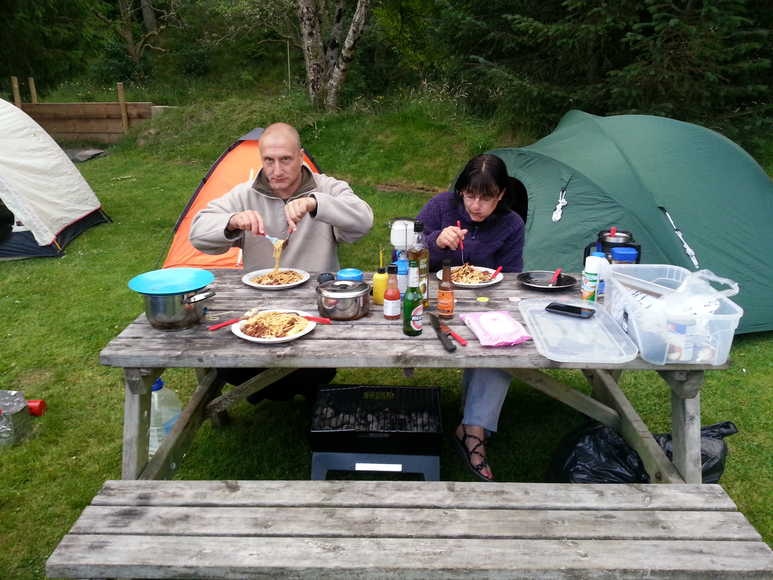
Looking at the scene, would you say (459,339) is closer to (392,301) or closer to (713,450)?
(392,301)

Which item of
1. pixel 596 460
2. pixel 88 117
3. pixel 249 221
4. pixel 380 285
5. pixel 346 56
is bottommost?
pixel 596 460

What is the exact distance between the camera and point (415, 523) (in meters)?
1.64

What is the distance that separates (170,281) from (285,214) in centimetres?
96

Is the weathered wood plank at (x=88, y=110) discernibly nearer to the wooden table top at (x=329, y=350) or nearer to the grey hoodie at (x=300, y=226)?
the grey hoodie at (x=300, y=226)

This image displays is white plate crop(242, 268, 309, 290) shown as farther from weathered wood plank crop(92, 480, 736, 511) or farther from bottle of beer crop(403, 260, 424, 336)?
weathered wood plank crop(92, 480, 736, 511)

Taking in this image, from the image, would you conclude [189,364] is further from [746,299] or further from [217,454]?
[746,299]

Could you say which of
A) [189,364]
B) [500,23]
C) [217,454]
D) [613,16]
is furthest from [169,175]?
[189,364]

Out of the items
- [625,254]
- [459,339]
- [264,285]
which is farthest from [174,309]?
[625,254]

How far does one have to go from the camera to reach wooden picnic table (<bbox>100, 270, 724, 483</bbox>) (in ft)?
6.26

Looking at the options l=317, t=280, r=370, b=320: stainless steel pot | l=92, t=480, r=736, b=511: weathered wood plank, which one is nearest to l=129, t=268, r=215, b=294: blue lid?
l=317, t=280, r=370, b=320: stainless steel pot

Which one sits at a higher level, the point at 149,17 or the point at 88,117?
the point at 149,17

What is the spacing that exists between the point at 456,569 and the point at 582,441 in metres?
1.33

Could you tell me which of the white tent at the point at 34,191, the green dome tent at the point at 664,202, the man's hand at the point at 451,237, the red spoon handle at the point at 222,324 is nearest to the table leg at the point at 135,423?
the red spoon handle at the point at 222,324

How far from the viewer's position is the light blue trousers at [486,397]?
2.69 metres
